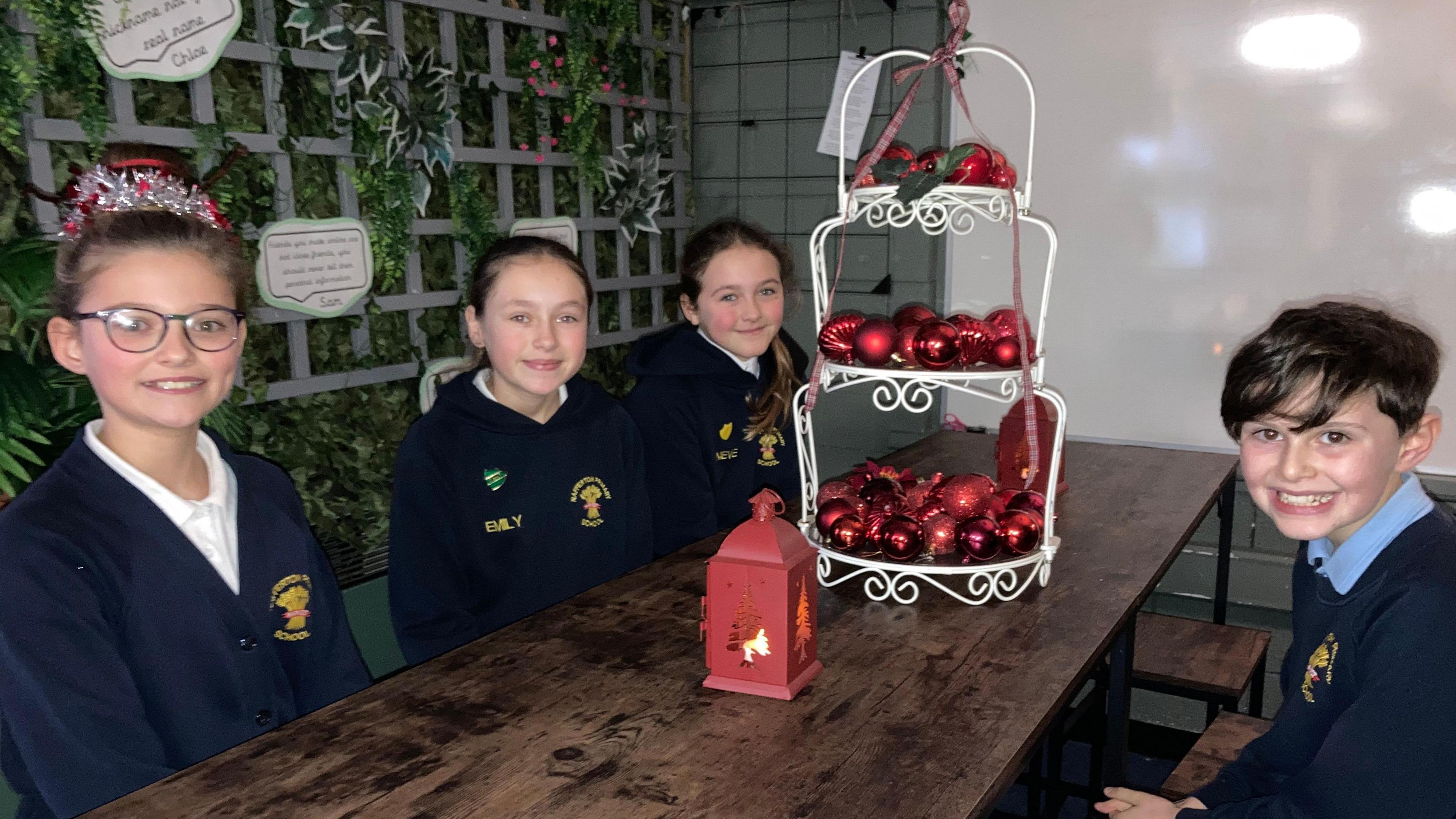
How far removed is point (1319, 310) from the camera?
4.17 feet

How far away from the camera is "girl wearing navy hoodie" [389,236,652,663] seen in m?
1.73

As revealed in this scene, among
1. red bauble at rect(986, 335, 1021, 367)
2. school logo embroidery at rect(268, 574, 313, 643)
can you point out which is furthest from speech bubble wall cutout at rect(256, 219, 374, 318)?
red bauble at rect(986, 335, 1021, 367)

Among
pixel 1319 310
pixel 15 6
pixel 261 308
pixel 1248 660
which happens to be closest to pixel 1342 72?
pixel 1248 660

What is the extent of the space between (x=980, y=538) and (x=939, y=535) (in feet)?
0.23

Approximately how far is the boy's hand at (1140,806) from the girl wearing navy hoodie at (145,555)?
1104mm

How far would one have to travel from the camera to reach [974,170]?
1.52 meters

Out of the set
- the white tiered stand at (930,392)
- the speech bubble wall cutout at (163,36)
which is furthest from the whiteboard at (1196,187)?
the speech bubble wall cutout at (163,36)

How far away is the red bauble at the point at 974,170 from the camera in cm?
151

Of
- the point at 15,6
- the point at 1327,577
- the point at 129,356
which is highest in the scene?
the point at 15,6

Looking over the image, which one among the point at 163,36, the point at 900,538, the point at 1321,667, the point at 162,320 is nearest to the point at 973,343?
the point at 900,538

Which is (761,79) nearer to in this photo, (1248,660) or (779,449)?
(779,449)

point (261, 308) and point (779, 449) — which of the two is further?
point (779, 449)

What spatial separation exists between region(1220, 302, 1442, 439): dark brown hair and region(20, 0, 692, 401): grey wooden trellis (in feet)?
6.23

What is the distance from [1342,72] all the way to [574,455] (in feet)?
7.13
